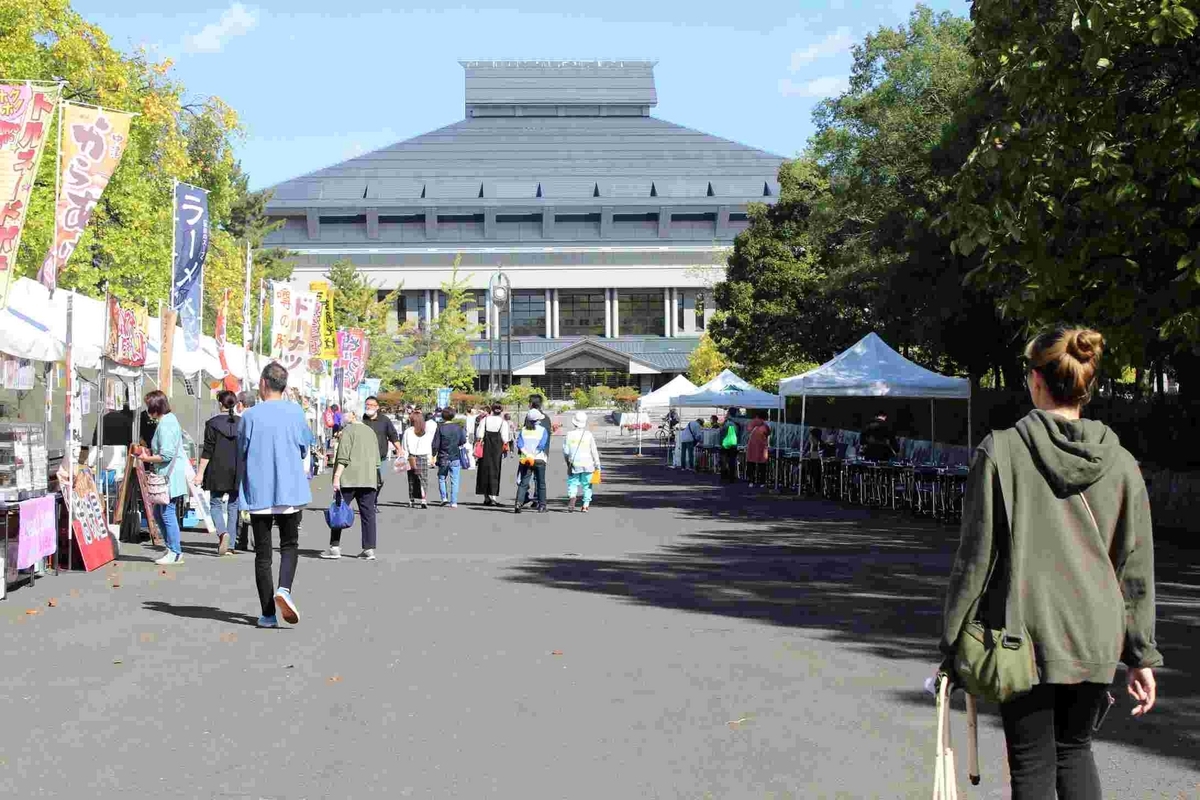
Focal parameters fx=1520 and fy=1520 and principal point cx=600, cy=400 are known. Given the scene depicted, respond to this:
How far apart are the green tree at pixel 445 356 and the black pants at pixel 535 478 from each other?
4827 centimetres

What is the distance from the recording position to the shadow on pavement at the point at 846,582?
26.2 ft

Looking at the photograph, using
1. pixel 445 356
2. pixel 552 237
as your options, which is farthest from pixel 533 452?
pixel 552 237

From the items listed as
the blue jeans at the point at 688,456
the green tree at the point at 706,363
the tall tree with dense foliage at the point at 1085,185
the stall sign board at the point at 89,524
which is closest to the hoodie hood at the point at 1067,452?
the tall tree with dense foliage at the point at 1085,185

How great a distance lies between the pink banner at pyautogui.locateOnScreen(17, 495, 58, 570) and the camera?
471 inches

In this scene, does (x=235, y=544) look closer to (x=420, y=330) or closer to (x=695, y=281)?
(x=420, y=330)

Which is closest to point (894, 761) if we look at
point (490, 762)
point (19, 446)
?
point (490, 762)

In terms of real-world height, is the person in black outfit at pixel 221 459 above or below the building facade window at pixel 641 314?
below

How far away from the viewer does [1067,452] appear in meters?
3.80

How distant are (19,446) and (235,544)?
13.2 feet

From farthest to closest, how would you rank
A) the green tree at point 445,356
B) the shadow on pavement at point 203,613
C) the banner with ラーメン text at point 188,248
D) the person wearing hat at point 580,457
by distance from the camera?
the green tree at point 445,356, the person wearing hat at point 580,457, the banner with ラーメン text at point 188,248, the shadow on pavement at point 203,613

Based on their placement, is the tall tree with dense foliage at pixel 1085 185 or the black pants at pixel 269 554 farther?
the tall tree with dense foliage at pixel 1085 185

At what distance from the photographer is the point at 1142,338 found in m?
14.4

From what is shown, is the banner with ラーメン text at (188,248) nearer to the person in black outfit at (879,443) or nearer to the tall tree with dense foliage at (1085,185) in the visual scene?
the tall tree with dense foliage at (1085,185)

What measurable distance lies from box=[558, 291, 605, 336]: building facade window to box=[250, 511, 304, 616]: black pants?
346 ft
